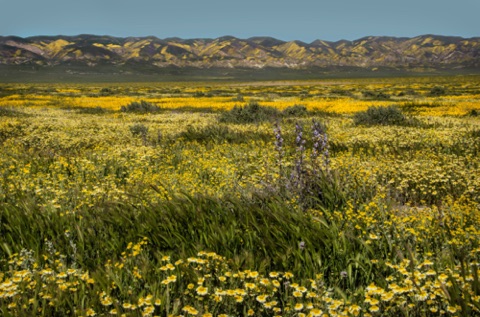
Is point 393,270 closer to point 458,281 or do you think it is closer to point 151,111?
point 458,281

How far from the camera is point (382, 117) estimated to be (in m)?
19.7

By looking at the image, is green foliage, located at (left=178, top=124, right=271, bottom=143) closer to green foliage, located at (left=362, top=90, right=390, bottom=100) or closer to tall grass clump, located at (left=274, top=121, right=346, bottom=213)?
tall grass clump, located at (left=274, top=121, right=346, bottom=213)

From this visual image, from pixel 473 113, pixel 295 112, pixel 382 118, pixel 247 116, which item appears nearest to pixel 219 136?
pixel 247 116

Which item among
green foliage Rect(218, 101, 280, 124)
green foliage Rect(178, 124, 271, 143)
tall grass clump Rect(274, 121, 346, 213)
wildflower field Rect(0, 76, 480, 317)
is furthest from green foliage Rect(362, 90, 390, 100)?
tall grass clump Rect(274, 121, 346, 213)

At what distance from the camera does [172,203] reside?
189 inches

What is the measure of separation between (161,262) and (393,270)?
2.25m

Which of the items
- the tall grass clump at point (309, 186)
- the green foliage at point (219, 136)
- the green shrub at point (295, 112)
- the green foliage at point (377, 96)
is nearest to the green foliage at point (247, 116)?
the green shrub at point (295, 112)

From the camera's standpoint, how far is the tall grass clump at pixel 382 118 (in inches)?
758

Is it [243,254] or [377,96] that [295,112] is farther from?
[377,96]

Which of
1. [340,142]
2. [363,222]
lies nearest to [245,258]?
[363,222]

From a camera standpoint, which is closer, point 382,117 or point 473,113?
point 382,117

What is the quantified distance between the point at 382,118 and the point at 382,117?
0.10 m

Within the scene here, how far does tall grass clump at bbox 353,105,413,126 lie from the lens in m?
19.2

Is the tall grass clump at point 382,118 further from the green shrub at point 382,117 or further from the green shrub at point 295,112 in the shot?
the green shrub at point 295,112
